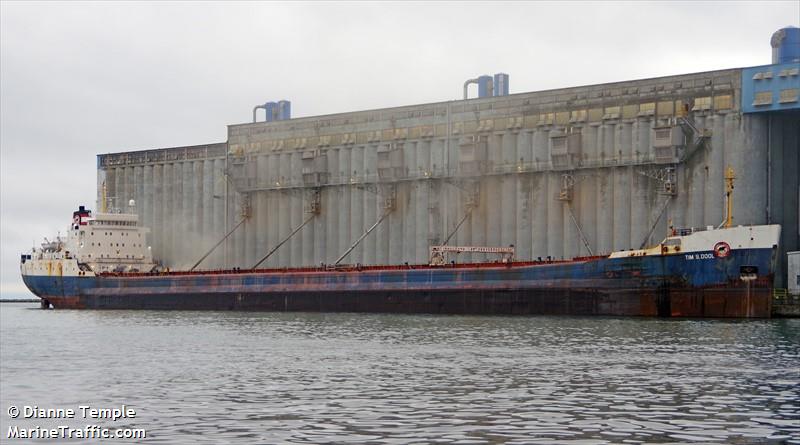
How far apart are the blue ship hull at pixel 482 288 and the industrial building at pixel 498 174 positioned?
253 inches

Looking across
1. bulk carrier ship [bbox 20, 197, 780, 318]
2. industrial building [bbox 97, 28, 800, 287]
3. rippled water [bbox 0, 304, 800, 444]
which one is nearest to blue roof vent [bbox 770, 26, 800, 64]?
industrial building [bbox 97, 28, 800, 287]

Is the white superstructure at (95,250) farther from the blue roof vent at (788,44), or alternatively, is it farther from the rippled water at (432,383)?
the blue roof vent at (788,44)

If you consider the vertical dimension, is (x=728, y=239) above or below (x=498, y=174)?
below

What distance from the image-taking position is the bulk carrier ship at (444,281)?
55344 millimetres

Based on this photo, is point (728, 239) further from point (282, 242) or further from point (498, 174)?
point (282, 242)

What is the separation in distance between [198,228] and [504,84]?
2999 centimetres

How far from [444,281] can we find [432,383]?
3891cm

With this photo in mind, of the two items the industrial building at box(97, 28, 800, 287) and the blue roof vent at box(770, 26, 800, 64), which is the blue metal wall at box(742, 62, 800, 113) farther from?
the blue roof vent at box(770, 26, 800, 64)

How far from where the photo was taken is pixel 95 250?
9038 centimetres

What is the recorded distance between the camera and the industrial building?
65.0 meters

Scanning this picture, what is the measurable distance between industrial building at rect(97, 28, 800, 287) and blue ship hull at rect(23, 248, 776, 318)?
6.42m

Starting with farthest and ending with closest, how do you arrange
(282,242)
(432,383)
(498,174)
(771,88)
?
1. (282,242)
2. (498,174)
3. (771,88)
4. (432,383)

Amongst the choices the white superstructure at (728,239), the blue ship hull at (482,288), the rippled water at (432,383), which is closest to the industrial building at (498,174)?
the white superstructure at (728,239)

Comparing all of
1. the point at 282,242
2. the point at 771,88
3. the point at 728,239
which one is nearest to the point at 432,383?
the point at 728,239
